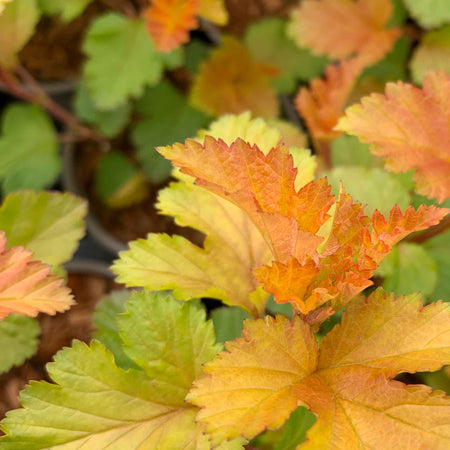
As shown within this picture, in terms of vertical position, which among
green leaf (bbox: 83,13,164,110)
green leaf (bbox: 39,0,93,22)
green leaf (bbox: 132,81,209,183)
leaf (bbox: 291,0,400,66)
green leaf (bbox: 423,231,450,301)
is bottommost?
green leaf (bbox: 423,231,450,301)

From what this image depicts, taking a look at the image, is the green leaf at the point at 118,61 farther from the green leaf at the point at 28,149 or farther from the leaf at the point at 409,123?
the leaf at the point at 409,123

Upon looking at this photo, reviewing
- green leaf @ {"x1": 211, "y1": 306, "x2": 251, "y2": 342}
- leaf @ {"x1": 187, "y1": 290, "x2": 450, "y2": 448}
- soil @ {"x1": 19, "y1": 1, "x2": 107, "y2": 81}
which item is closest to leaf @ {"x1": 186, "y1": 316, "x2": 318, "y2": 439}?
leaf @ {"x1": 187, "y1": 290, "x2": 450, "y2": 448}

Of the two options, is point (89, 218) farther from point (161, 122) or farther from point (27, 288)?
point (27, 288)

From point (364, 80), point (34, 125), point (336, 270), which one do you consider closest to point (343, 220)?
point (336, 270)

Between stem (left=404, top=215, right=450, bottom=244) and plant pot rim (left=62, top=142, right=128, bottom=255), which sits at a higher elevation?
plant pot rim (left=62, top=142, right=128, bottom=255)

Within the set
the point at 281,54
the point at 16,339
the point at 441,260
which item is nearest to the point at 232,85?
the point at 281,54

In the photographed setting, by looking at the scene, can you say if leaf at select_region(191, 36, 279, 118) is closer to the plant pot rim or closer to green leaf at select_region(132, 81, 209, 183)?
green leaf at select_region(132, 81, 209, 183)
